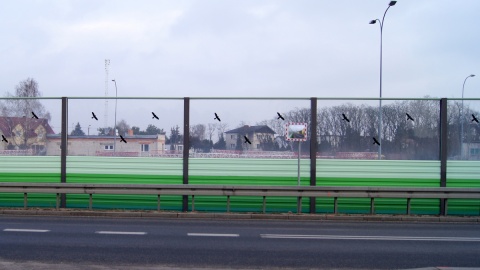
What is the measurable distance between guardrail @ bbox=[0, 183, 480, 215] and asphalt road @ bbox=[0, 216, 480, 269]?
105 cm

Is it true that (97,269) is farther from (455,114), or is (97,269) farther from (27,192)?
(455,114)

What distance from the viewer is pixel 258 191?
48.4ft

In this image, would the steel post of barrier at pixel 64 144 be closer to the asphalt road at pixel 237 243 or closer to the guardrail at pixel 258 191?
the guardrail at pixel 258 191

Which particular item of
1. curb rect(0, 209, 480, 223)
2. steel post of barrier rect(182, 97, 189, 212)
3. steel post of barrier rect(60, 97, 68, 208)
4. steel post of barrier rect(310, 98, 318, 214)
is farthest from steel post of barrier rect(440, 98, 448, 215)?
steel post of barrier rect(60, 97, 68, 208)

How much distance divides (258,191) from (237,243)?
190 inches

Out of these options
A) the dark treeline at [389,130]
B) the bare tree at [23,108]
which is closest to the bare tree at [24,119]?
the bare tree at [23,108]

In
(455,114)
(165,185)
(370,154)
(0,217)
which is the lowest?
(0,217)

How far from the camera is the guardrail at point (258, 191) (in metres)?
14.6

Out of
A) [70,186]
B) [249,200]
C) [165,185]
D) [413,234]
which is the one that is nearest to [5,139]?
[70,186]

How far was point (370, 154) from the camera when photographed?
49.8 ft

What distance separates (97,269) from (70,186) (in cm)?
852

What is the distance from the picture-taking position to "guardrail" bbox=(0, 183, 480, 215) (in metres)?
14.6

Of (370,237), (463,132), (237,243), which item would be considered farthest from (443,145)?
(237,243)

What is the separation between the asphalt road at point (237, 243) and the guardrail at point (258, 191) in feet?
3.46
